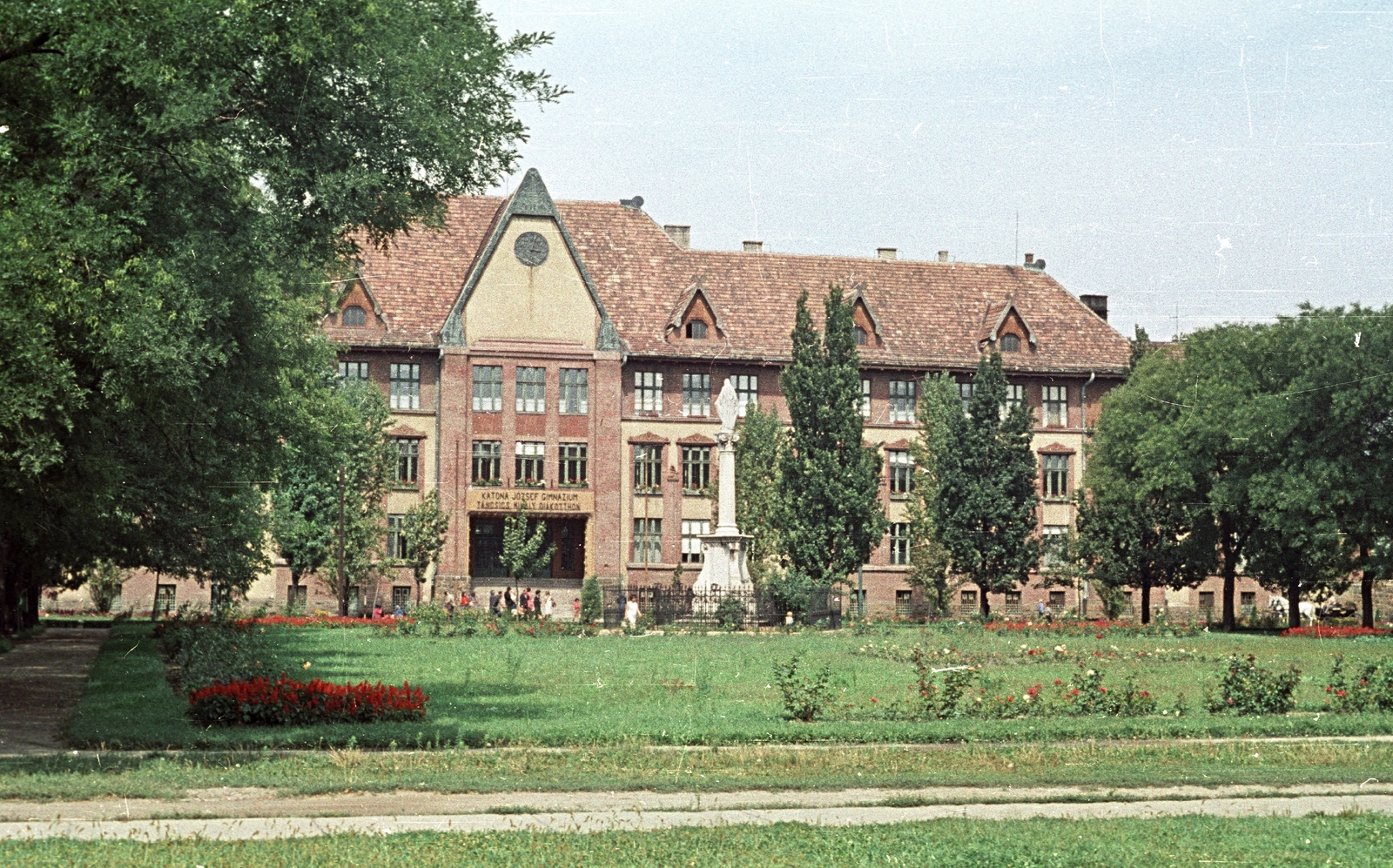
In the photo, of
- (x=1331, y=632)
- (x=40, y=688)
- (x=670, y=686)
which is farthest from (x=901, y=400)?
(x=40, y=688)

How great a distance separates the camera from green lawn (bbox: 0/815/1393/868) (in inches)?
533

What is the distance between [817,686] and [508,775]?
23.4 feet

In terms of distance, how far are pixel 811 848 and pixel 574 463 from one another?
62875mm

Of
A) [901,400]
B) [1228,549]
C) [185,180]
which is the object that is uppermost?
[901,400]

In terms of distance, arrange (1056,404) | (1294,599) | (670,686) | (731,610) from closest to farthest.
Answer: (670,686)
(731,610)
(1294,599)
(1056,404)

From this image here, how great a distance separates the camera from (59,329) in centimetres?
2073

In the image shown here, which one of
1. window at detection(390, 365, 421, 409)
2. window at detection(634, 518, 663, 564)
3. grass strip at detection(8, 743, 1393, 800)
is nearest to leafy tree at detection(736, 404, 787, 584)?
window at detection(634, 518, 663, 564)

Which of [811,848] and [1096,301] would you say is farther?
[1096,301]

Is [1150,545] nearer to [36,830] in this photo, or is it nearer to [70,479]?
[70,479]

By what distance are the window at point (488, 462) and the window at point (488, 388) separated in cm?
152

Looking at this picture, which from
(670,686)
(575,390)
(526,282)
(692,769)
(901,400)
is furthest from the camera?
(901,400)

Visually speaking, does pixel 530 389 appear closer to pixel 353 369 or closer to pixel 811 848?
pixel 353 369

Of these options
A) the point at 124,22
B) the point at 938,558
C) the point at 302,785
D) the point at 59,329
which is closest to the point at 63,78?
the point at 124,22

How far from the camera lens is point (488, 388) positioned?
7625 cm
